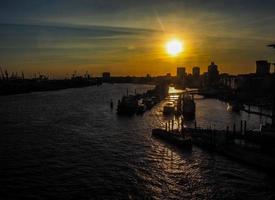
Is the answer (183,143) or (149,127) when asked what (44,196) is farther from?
(149,127)

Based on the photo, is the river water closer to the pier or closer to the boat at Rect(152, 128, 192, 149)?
the boat at Rect(152, 128, 192, 149)

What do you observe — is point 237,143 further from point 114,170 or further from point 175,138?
point 114,170

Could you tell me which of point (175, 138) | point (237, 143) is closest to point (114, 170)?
point (175, 138)

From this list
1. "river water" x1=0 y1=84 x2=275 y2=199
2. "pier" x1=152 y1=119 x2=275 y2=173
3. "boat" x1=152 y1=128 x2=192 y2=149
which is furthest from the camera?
"boat" x1=152 y1=128 x2=192 y2=149

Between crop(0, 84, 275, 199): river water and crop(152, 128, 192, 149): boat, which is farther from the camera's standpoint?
crop(152, 128, 192, 149): boat

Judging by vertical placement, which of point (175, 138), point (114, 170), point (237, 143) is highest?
point (175, 138)

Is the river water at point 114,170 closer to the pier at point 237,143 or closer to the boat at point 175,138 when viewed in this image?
the boat at point 175,138

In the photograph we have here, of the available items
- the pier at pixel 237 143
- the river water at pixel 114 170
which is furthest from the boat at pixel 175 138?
the river water at pixel 114 170

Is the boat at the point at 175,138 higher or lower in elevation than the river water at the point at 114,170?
higher

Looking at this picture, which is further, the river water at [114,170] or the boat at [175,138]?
the boat at [175,138]

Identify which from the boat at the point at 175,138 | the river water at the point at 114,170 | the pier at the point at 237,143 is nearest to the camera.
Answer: the river water at the point at 114,170

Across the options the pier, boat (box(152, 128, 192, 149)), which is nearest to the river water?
boat (box(152, 128, 192, 149))
